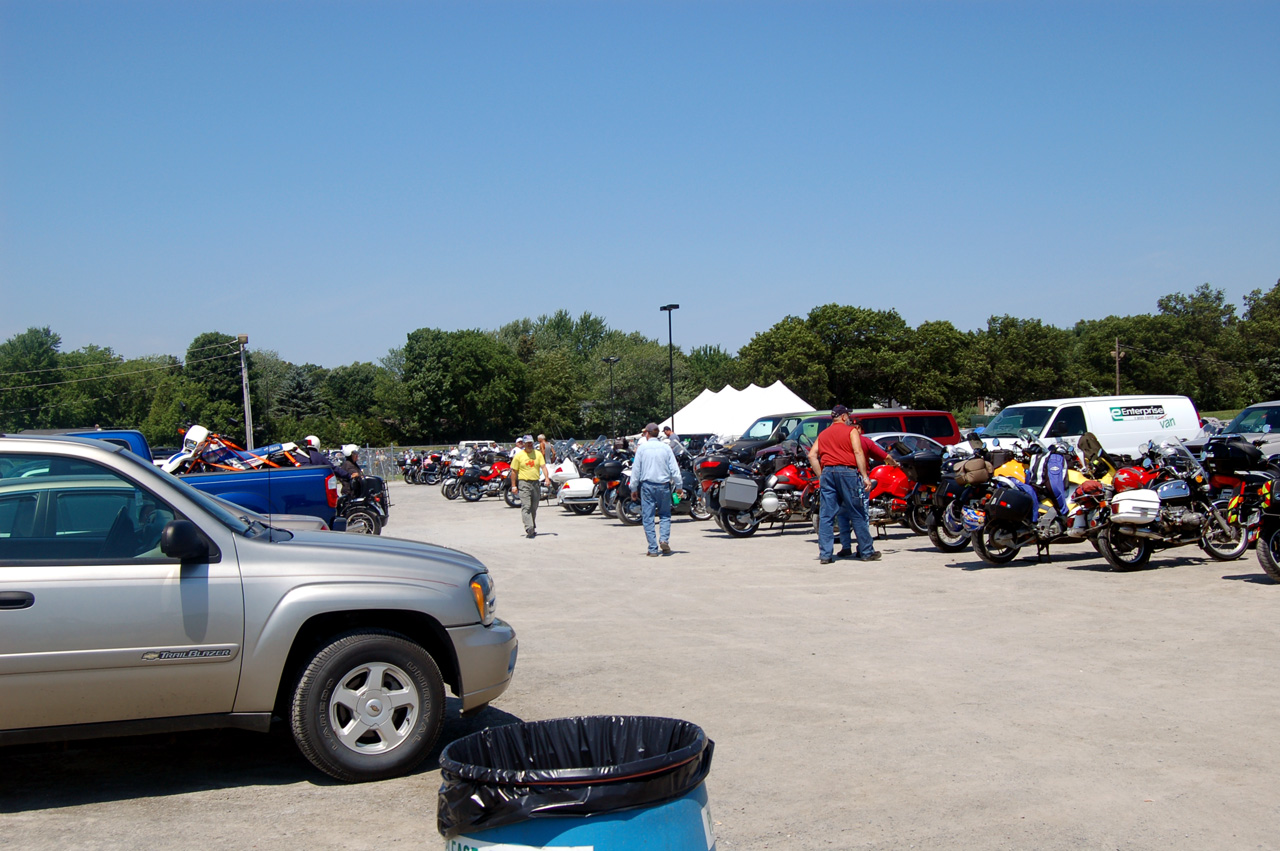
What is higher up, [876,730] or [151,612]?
[151,612]

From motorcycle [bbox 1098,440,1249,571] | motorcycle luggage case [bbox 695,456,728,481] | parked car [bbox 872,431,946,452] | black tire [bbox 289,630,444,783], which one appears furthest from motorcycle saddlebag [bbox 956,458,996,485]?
black tire [bbox 289,630,444,783]

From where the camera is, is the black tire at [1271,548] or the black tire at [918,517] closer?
the black tire at [1271,548]

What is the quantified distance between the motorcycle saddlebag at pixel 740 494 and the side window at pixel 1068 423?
24.8ft

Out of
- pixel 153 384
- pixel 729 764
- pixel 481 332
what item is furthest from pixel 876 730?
pixel 481 332

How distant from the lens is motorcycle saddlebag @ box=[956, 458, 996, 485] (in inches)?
457

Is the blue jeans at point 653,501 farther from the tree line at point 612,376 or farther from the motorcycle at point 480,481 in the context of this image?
the tree line at point 612,376

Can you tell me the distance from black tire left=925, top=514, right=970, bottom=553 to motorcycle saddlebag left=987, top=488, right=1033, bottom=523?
1257 millimetres

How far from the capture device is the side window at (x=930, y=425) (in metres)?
21.6

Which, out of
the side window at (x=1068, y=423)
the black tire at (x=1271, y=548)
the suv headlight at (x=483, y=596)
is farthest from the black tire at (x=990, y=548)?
the side window at (x=1068, y=423)

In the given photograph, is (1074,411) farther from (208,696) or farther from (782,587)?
(208,696)

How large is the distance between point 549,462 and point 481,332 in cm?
7445

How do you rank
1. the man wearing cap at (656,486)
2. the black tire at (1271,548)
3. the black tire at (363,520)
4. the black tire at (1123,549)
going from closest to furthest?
1. the black tire at (1271,548)
2. the black tire at (1123,549)
3. the man wearing cap at (656,486)
4. the black tire at (363,520)

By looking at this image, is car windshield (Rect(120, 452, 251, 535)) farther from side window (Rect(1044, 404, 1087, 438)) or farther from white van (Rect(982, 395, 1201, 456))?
side window (Rect(1044, 404, 1087, 438))

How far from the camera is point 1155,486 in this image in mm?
10680
